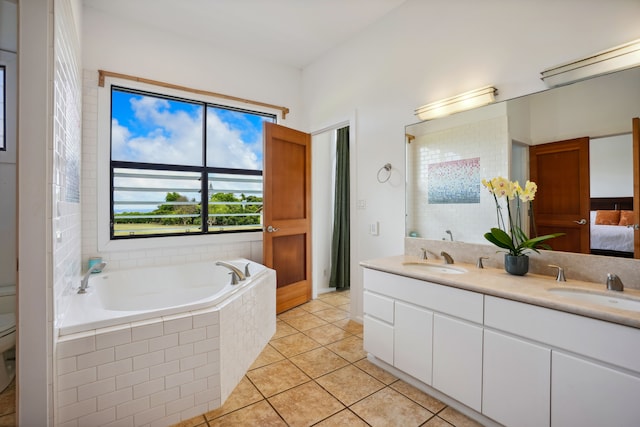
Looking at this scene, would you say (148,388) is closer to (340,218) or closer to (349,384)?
(349,384)

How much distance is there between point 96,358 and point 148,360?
23cm

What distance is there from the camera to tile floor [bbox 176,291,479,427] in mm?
1648

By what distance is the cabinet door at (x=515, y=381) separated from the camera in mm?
1335

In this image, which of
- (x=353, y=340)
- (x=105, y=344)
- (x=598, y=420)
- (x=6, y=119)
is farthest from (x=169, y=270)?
(x=598, y=420)

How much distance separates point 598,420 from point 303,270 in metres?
2.81

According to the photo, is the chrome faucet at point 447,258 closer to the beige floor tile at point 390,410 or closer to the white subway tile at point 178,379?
the beige floor tile at point 390,410

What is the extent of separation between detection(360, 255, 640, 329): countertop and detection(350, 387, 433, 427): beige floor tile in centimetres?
75

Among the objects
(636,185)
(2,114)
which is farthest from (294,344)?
(2,114)

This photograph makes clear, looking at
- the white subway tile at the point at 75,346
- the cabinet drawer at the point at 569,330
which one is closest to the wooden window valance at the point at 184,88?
the white subway tile at the point at 75,346

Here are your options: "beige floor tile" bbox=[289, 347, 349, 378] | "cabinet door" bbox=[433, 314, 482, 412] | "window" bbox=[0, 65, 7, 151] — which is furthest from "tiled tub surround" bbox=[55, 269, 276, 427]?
"window" bbox=[0, 65, 7, 151]

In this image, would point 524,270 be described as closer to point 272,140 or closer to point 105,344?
point 105,344

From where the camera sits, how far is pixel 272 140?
3.22 m

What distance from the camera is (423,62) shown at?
2.46 m

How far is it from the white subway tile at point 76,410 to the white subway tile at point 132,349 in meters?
0.23
